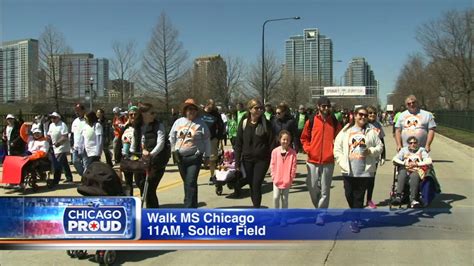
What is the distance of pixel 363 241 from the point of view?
6102mm

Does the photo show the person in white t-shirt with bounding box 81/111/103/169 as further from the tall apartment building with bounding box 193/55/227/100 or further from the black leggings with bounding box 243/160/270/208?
the tall apartment building with bounding box 193/55/227/100

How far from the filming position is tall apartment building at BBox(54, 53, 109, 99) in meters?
39.1

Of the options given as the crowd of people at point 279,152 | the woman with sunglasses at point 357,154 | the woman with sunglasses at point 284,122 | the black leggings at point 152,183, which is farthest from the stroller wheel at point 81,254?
the woman with sunglasses at point 284,122

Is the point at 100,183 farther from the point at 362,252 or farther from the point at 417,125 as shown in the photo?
the point at 417,125

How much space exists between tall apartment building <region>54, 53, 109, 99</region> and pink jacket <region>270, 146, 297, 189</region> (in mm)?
30735

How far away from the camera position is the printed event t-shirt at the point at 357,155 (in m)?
6.46

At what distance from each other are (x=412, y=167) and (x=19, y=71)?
35092mm

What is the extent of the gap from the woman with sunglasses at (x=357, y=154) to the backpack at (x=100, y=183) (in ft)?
9.93

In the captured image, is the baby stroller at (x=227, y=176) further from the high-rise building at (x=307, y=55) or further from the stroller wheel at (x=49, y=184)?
the high-rise building at (x=307, y=55)

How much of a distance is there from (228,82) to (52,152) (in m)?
41.3

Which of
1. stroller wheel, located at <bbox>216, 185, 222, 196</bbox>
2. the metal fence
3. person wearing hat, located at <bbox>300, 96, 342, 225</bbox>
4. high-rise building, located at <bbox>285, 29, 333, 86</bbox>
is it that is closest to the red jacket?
person wearing hat, located at <bbox>300, 96, 342, 225</bbox>

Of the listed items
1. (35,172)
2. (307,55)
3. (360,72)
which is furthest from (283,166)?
(360,72)

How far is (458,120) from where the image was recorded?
4059cm

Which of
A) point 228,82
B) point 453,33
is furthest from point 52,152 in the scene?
point 453,33
